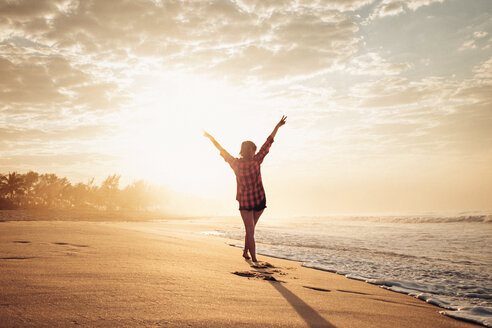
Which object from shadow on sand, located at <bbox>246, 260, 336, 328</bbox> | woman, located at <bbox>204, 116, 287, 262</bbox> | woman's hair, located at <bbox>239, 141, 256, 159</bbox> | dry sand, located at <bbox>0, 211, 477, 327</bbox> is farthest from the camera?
woman's hair, located at <bbox>239, 141, 256, 159</bbox>

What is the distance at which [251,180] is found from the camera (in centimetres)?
586

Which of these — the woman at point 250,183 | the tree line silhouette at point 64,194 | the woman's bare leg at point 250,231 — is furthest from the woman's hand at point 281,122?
the tree line silhouette at point 64,194

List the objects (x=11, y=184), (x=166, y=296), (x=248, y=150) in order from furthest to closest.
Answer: (x=11, y=184)
(x=248, y=150)
(x=166, y=296)

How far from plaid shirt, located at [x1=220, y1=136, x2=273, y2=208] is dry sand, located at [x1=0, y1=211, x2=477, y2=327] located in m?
1.59

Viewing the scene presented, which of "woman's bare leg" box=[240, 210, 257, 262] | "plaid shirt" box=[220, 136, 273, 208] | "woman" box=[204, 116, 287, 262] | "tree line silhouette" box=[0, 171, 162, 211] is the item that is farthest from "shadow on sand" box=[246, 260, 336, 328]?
"tree line silhouette" box=[0, 171, 162, 211]

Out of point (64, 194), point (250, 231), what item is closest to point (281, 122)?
point (250, 231)

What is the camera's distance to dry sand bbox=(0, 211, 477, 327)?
201 cm

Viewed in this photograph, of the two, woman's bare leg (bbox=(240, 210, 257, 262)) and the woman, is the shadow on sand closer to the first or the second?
woman's bare leg (bbox=(240, 210, 257, 262))

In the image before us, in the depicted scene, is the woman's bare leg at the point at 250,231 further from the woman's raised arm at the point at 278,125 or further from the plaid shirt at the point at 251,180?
the woman's raised arm at the point at 278,125

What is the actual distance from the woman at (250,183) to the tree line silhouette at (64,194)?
6013cm

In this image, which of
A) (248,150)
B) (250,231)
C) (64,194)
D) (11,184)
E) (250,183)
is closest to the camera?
(250,231)

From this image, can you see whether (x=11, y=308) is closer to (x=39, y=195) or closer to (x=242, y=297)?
(x=242, y=297)

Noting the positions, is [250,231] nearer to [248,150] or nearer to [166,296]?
[248,150]

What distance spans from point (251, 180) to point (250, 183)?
0.21 feet
